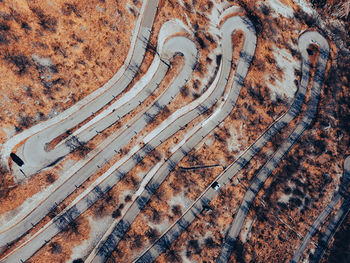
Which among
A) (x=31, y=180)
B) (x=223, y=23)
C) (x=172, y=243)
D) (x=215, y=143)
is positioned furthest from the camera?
(x=223, y=23)

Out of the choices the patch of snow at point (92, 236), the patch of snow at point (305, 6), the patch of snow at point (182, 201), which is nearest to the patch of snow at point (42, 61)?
the patch of snow at point (92, 236)

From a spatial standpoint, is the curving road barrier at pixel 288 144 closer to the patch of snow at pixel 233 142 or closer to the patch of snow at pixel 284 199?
the patch of snow at pixel 284 199

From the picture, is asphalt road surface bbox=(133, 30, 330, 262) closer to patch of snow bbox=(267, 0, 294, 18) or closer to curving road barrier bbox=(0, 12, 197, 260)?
patch of snow bbox=(267, 0, 294, 18)

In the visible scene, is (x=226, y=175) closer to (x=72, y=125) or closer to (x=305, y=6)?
(x=72, y=125)

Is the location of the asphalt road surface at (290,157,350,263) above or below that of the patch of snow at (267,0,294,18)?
below

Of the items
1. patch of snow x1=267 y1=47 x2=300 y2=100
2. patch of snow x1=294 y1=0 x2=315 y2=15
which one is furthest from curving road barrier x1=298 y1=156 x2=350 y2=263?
patch of snow x1=294 y1=0 x2=315 y2=15

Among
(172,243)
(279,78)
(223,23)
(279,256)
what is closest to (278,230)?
(279,256)

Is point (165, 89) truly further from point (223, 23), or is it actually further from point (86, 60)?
point (223, 23)

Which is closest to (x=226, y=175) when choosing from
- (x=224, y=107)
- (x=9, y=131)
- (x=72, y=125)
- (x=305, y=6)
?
(x=224, y=107)
